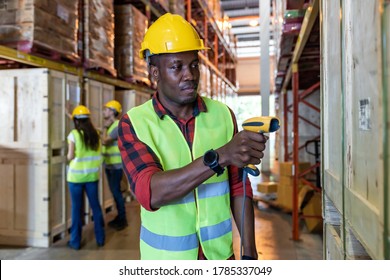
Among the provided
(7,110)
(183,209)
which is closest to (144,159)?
(183,209)

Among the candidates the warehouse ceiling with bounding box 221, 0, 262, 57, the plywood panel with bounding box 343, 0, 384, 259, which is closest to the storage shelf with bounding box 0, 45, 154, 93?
the plywood panel with bounding box 343, 0, 384, 259

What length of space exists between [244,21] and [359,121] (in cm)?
2094

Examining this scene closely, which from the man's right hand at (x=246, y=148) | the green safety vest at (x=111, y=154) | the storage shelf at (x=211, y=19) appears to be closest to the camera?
the man's right hand at (x=246, y=148)

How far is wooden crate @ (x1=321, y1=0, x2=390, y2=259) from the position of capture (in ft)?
3.04

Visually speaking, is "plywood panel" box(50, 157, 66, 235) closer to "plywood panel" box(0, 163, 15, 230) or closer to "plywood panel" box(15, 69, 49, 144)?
"plywood panel" box(15, 69, 49, 144)

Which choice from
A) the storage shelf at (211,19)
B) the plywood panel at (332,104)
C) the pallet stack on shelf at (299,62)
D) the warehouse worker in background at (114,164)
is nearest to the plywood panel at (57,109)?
the warehouse worker in background at (114,164)

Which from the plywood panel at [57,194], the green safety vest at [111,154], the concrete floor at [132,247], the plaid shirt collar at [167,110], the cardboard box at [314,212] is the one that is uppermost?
the plaid shirt collar at [167,110]

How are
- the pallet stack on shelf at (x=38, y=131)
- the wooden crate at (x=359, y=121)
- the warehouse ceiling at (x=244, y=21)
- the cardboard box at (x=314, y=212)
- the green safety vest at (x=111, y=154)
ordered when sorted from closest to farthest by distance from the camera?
1. the wooden crate at (x=359, y=121)
2. the pallet stack on shelf at (x=38, y=131)
3. the cardboard box at (x=314, y=212)
4. the green safety vest at (x=111, y=154)
5. the warehouse ceiling at (x=244, y=21)

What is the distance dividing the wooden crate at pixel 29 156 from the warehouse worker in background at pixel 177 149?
11.0 ft

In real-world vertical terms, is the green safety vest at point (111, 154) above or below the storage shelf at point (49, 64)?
below

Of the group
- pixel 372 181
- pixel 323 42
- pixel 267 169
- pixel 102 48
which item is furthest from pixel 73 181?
pixel 267 169

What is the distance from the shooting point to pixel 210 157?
133 cm

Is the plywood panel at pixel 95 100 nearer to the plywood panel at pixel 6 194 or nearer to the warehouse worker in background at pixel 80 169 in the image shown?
the warehouse worker in background at pixel 80 169

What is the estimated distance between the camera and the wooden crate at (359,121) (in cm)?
93
